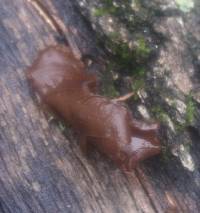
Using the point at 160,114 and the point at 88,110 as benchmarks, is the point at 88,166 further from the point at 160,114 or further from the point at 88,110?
the point at 160,114

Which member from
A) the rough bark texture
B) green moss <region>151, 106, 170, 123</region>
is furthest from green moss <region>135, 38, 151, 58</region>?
green moss <region>151, 106, 170, 123</region>

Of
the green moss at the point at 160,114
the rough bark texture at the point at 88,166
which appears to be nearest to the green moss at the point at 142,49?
the rough bark texture at the point at 88,166

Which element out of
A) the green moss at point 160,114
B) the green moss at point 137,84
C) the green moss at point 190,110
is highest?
the green moss at point 137,84

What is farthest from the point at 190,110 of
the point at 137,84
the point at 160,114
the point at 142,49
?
the point at 142,49

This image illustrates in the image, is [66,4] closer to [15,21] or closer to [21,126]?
[15,21]

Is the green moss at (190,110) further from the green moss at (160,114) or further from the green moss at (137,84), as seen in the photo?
the green moss at (137,84)
